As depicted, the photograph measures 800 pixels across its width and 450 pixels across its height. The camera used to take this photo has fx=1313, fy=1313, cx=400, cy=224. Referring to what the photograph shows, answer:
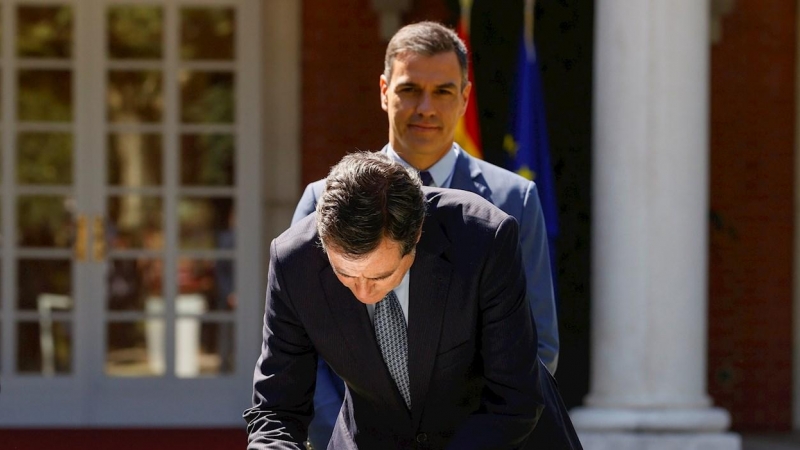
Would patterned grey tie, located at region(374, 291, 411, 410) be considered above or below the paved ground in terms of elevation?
above

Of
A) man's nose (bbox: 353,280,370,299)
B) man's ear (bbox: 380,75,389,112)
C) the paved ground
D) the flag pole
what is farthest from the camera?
the paved ground

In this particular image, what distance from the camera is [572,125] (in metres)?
6.66

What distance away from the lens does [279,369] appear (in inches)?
103

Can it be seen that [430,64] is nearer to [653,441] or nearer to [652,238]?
[652,238]

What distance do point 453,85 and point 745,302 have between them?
506 cm

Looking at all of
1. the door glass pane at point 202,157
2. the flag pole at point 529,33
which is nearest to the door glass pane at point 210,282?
the door glass pane at point 202,157

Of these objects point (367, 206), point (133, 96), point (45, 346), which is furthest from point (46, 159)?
point (367, 206)

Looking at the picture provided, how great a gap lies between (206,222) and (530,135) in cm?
246

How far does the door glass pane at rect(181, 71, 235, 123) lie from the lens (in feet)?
25.6

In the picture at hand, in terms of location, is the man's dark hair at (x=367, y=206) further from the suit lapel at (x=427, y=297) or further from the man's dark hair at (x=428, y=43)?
the man's dark hair at (x=428, y=43)

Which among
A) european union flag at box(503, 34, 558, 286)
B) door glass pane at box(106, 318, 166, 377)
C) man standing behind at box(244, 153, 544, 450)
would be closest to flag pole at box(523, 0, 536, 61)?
european union flag at box(503, 34, 558, 286)

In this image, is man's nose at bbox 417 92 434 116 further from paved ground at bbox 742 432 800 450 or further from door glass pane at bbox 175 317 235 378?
door glass pane at bbox 175 317 235 378

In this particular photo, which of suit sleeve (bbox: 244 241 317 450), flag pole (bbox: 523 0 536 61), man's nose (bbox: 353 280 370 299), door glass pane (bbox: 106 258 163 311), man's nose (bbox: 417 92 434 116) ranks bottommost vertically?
door glass pane (bbox: 106 258 163 311)

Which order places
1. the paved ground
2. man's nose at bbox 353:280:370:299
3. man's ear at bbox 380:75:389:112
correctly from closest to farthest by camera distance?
man's nose at bbox 353:280:370:299
man's ear at bbox 380:75:389:112
the paved ground
